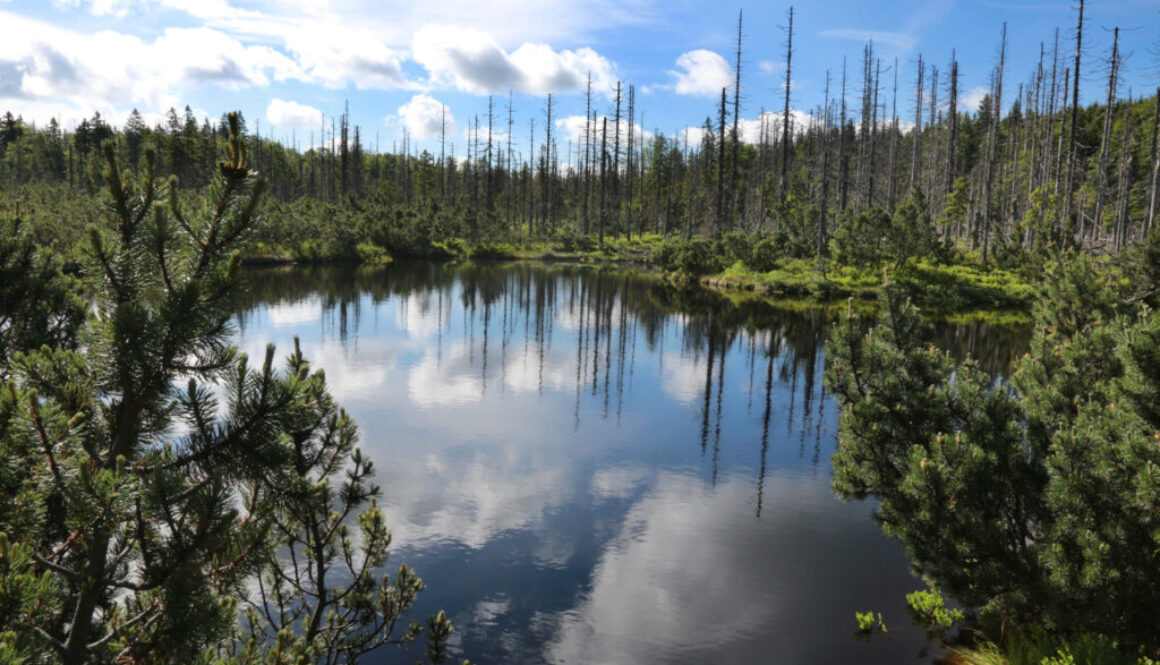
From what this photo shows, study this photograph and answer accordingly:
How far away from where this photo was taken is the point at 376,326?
100 ft

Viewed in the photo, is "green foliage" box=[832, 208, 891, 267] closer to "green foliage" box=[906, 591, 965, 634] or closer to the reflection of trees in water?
the reflection of trees in water

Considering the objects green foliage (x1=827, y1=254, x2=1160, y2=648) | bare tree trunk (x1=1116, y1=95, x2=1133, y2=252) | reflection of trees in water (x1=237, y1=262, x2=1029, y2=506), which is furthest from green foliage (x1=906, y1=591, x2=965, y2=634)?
bare tree trunk (x1=1116, y1=95, x2=1133, y2=252)

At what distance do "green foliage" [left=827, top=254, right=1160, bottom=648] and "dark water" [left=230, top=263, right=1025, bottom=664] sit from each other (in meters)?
2.57

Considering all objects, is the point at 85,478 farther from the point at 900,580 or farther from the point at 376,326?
the point at 376,326

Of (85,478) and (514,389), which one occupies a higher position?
(85,478)

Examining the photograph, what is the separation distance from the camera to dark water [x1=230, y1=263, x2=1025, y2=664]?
9.08 metres

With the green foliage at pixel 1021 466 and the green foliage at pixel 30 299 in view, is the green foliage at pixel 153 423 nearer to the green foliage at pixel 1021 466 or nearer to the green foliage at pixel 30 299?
the green foliage at pixel 30 299

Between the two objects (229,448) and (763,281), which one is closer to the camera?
(229,448)

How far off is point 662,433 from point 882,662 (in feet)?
30.9

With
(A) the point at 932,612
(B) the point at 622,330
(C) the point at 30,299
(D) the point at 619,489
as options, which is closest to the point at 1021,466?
(A) the point at 932,612

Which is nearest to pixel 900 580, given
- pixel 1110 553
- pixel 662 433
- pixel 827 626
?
pixel 827 626

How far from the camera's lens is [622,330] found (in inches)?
1275

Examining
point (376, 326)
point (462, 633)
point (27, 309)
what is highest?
point (27, 309)

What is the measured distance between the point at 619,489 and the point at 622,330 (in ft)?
62.1
